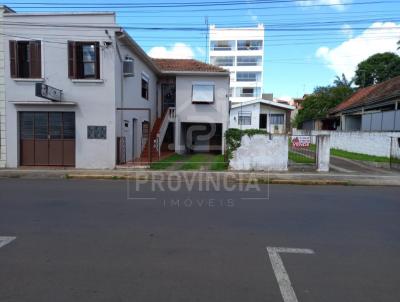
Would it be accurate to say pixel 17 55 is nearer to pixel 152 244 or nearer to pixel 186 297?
pixel 152 244

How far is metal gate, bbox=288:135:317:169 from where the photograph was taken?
14.9 metres

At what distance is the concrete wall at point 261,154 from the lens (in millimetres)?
14469

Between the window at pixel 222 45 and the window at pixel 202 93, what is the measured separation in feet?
134

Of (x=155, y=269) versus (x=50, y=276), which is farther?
(x=155, y=269)

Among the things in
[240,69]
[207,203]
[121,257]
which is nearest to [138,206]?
[207,203]

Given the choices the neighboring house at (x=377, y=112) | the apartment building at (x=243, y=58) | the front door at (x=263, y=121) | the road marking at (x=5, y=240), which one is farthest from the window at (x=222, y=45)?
the road marking at (x=5, y=240)

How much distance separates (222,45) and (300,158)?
4893 centimetres

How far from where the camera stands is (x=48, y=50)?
14.9 metres

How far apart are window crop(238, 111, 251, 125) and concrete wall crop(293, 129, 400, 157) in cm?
891

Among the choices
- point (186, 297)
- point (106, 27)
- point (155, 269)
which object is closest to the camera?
point (186, 297)

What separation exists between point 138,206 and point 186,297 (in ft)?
14.5

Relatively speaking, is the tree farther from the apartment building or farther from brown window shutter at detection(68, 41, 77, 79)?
brown window shutter at detection(68, 41, 77, 79)

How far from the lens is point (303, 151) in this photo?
15.3 m

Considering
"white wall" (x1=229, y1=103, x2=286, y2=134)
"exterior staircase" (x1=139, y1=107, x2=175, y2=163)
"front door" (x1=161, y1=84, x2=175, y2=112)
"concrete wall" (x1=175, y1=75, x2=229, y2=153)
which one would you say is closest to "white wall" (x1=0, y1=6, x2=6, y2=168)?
"exterior staircase" (x1=139, y1=107, x2=175, y2=163)
